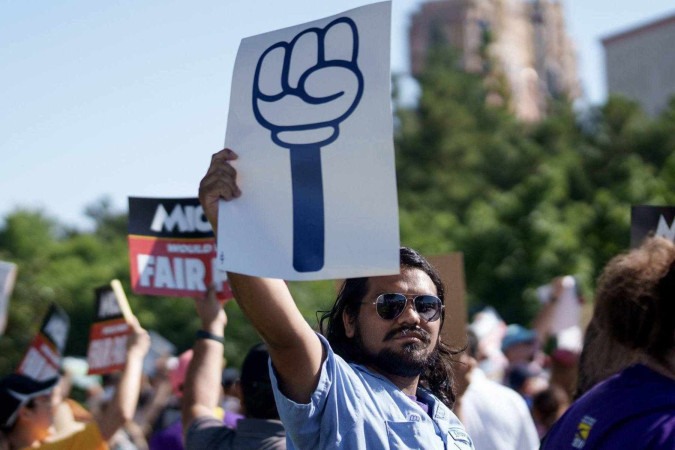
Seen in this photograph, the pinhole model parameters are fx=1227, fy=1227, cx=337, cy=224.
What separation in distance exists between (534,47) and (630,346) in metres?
121

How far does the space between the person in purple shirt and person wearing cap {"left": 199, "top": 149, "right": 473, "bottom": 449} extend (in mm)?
362

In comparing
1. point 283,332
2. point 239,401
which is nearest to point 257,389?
point 239,401

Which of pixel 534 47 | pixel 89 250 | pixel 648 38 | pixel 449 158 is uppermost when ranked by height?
pixel 534 47

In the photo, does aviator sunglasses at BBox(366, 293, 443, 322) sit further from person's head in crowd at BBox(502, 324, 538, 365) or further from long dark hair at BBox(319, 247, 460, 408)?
person's head in crowd at BBox(502, 324, 538, 365)

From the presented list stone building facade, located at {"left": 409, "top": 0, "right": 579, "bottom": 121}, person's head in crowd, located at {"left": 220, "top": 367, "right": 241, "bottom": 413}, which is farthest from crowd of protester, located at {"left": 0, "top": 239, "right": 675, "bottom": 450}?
stone building facade, located at {"left": 409, "top": 0, "right": 579, "bottom": 121}

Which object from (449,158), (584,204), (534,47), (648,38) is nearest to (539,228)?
(584,204)

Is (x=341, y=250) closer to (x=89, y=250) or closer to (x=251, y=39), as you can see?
(x=251, y=39)

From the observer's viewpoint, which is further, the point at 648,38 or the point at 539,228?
the point at 648,38

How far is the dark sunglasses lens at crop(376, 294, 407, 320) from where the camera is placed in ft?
10.4

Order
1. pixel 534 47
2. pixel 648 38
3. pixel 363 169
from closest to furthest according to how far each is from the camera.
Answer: pixel 363 169, pixel 648 38, pixel 534 47

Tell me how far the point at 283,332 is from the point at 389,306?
1.53 feet

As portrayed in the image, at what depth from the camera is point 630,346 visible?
9.41ft

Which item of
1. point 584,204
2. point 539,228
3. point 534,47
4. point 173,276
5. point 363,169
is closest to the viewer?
point 363,169

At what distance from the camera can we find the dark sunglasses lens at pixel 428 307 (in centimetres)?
319
